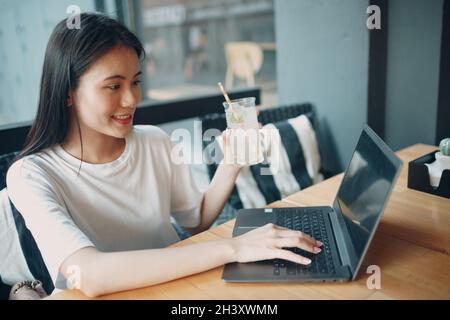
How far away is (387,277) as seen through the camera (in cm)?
82

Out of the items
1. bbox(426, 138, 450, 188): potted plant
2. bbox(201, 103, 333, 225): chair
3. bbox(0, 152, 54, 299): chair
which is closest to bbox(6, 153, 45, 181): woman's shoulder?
bbox(0, 152, 54, 299): chair

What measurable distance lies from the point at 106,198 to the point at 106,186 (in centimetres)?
3

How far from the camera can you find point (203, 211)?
132 centimetres

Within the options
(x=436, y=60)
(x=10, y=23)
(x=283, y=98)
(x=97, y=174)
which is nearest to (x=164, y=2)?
(x=10, y=23)

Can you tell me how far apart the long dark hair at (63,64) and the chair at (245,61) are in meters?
3.40

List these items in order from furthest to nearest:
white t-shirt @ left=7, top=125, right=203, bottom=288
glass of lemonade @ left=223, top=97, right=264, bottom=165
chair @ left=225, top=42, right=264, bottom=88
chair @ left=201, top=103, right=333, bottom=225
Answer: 1. chair @ left=225, top=42, right=264, bottom=88
2. chair @ left=201, top=103, right=333, bottom=225
3. glass of lemonade @ left=223, top=97, right=264, bottom=165
4. white t-shirt @ left=7, top=125, right=203, bottom=288

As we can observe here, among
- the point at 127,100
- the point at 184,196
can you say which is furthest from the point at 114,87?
the point at 184,196

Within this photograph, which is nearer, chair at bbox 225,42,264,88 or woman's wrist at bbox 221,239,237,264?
woman's wrist at bbox 221,239,237,264

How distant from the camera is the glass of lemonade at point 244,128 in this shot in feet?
3.65

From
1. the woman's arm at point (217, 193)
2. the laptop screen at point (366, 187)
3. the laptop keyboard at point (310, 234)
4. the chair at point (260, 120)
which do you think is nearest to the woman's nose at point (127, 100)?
the woman's arm at point (217, 193)

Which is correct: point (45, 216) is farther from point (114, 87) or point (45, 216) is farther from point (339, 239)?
point (339, 239)

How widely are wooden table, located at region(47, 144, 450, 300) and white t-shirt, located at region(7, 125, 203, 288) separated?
5.7 inches

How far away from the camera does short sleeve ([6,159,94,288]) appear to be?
2.76 feet

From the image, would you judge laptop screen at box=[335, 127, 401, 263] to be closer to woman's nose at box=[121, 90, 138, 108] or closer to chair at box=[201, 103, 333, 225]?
woman's nose at box=[121, 90, 138, 108]
